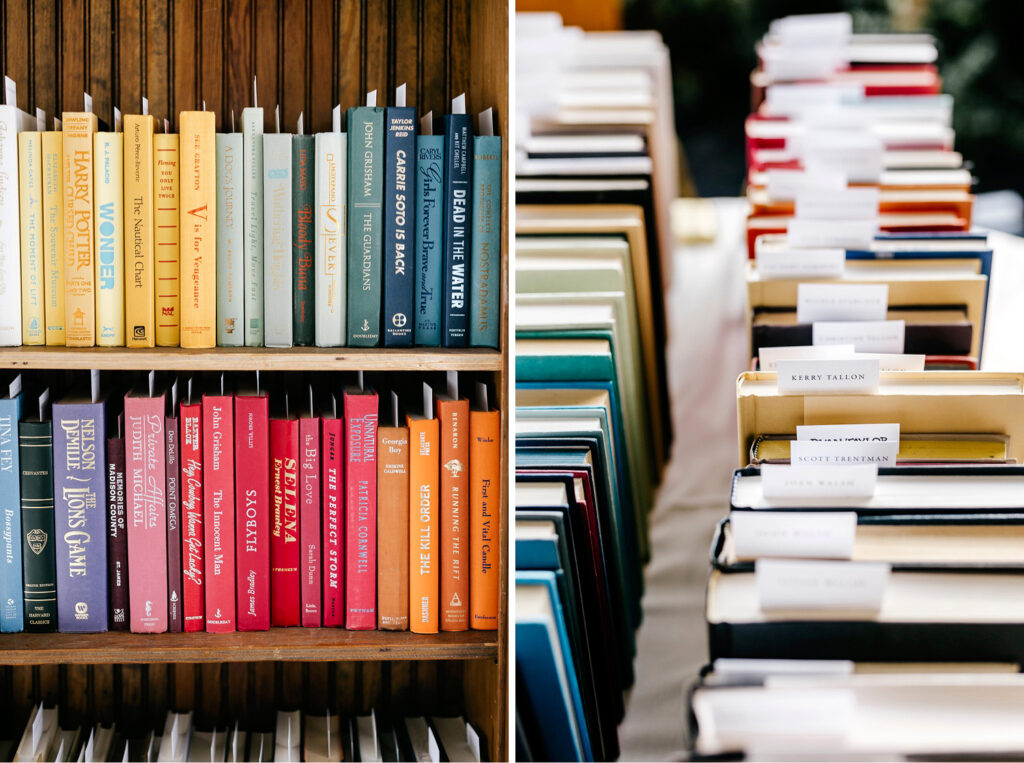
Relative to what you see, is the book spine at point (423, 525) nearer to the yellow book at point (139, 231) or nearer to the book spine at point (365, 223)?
the book spine at point (365, 223)

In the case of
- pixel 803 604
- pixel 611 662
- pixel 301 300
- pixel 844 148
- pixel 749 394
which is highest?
pixel 844 148

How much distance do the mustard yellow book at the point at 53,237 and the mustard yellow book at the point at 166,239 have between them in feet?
0.39

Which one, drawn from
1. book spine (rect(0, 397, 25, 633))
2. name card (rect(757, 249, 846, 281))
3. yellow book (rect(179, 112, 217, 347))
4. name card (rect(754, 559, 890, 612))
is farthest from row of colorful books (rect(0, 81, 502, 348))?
name card (rect(754, 559, 890, 612))

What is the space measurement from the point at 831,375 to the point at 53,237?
97 centimetres

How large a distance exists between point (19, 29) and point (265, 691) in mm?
1093

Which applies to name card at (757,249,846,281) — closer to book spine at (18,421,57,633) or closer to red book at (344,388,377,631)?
red book at (344,388,377,631)

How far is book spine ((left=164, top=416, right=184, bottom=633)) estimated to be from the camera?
1.29 metres

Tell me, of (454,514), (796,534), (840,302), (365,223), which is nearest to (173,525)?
(454,514)

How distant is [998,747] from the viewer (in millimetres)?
770

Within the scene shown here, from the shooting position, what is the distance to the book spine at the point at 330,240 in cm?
127

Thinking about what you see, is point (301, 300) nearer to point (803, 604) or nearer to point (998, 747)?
point (803, 604)

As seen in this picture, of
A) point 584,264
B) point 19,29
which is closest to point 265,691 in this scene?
point 584,264

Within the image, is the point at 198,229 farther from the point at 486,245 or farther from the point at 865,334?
the point at 865,334

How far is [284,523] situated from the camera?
1325 millimetres
